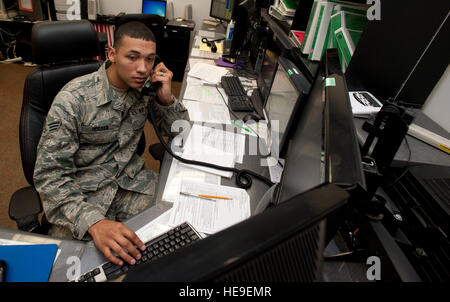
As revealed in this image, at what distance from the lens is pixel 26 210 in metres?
0.86

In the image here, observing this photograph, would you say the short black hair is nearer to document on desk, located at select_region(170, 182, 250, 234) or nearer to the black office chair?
the black office chair

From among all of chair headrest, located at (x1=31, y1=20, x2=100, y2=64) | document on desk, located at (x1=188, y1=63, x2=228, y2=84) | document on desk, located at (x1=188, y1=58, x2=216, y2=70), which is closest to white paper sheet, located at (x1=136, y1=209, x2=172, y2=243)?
chair headrest, located at (x1=31, y1=20, x2=100, y2=64)

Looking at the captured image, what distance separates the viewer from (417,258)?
563mm

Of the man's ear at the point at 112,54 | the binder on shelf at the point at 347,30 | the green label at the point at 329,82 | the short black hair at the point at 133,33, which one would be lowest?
the man's ear at the point at 112,54

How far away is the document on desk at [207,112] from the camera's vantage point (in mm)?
1382

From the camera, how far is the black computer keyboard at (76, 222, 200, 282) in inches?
25.2

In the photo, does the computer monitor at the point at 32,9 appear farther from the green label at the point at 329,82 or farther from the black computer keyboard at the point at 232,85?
the green label at the point at 329,82

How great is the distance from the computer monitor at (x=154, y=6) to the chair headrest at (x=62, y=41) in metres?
2.51

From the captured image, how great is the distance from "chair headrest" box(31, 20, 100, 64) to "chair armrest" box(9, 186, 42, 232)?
22.2 inches

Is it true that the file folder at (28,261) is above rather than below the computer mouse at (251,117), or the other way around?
below

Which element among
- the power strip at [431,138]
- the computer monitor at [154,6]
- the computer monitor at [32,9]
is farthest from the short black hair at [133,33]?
the computer monitor at [32,9]

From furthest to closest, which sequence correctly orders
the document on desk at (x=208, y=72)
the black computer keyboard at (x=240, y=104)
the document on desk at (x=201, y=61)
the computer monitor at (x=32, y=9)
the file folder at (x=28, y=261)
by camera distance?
the computer monitor at (x=32, y=9)
the document on desk at (x=201, y=61)
the document on desk at (x=208, y=72)
the black computer keyboard at (x=240, y=104)
the file folder at (x=28, y=261)

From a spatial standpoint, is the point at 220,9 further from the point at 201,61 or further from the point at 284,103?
the point at 284,103

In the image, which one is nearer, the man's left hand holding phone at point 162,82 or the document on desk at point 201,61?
the man's left hand holding phone at point 162,82
